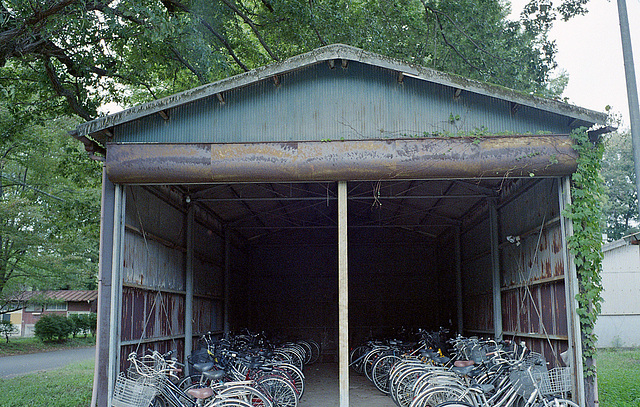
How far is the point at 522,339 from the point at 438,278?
7261mm

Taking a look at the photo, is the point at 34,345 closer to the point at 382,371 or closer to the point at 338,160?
the point at 382,371

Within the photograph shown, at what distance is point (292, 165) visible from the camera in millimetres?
6895

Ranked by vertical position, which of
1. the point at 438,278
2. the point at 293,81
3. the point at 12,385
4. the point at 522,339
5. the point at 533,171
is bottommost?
the point at 12,385

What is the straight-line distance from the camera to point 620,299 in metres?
17.5

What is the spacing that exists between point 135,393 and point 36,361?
12.1 metres

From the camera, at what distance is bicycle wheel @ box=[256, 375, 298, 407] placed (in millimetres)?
7012

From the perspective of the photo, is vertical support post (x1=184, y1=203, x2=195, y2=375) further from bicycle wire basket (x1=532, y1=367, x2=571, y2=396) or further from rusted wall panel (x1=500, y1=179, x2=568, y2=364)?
bicycle wire basket (x1=532, y1=367, x2=571, y2=396)

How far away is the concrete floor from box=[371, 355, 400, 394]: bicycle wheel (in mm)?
132

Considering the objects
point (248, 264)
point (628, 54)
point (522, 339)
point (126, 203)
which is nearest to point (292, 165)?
point (126, 203)

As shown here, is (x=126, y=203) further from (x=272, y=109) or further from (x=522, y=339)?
(x=522, y=339)

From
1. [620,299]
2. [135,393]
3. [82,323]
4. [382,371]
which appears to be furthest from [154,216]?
[82,323]

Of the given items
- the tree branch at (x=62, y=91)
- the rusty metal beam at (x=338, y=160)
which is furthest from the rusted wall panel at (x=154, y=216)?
the tree branch at (x=62, y=91)

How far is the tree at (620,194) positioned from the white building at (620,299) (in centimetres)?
1101

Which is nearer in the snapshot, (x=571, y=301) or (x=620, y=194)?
(x=571, y=301)
